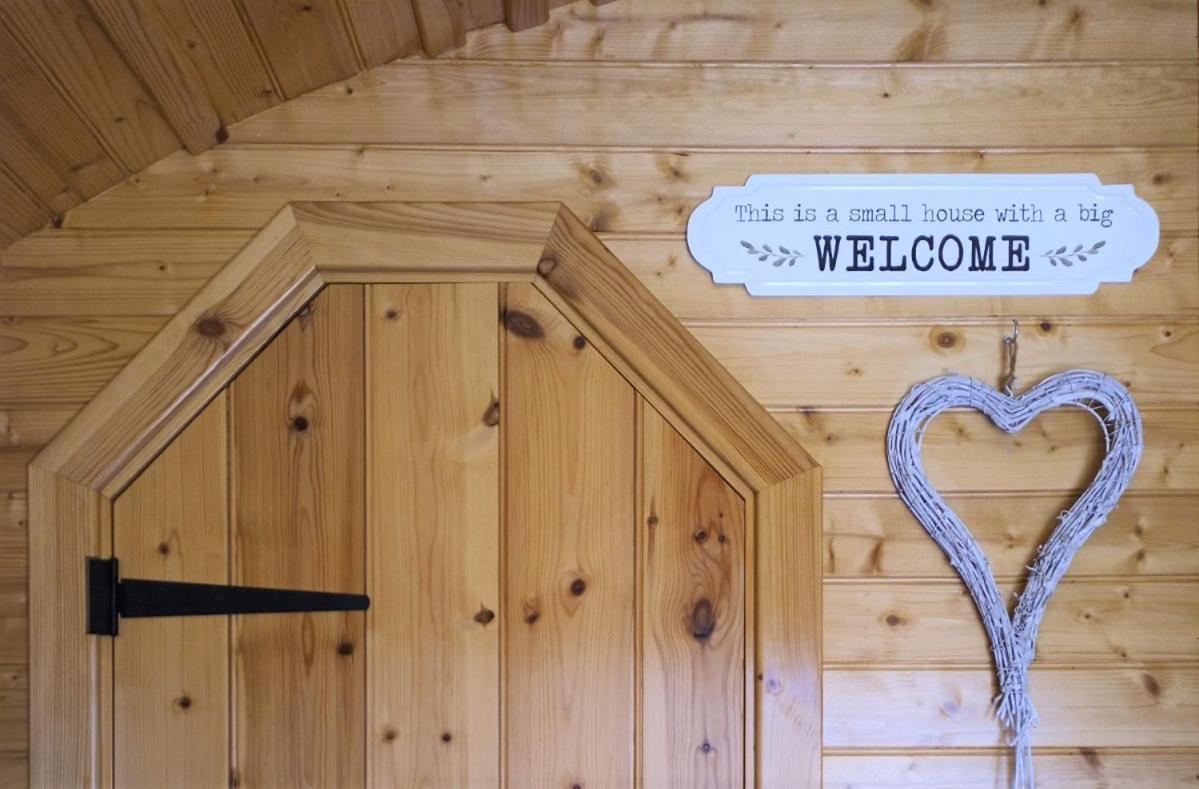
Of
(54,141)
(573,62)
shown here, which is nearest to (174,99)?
(54,141)

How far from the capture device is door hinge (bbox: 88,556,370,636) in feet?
3.98

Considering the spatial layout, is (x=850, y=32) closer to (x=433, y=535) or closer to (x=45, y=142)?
(x=433, y=535)

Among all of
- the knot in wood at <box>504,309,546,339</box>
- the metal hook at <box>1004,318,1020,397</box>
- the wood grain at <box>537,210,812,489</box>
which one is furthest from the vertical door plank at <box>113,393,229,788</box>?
the metal hook at <box>1004,318,1020,397</box>

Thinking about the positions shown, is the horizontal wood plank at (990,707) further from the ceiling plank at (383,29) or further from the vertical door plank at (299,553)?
the ceiling plank at (383,29)

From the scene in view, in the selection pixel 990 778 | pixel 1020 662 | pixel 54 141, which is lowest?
pixel 990 778

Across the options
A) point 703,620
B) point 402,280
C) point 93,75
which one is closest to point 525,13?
point 402,280

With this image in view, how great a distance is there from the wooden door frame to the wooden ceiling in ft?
0.55

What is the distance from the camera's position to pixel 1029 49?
1254 mm

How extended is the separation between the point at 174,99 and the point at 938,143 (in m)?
0.99

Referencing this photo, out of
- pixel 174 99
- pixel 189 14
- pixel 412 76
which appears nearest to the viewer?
pixel 189 14

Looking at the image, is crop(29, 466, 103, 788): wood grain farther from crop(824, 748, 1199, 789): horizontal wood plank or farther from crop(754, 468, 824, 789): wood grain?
crop(824, 748, 1199, 789): horizontal wood plank

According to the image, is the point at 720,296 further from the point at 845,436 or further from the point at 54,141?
the point at 54,141

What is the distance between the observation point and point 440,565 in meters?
1.24

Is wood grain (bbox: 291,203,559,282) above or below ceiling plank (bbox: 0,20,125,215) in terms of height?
below
